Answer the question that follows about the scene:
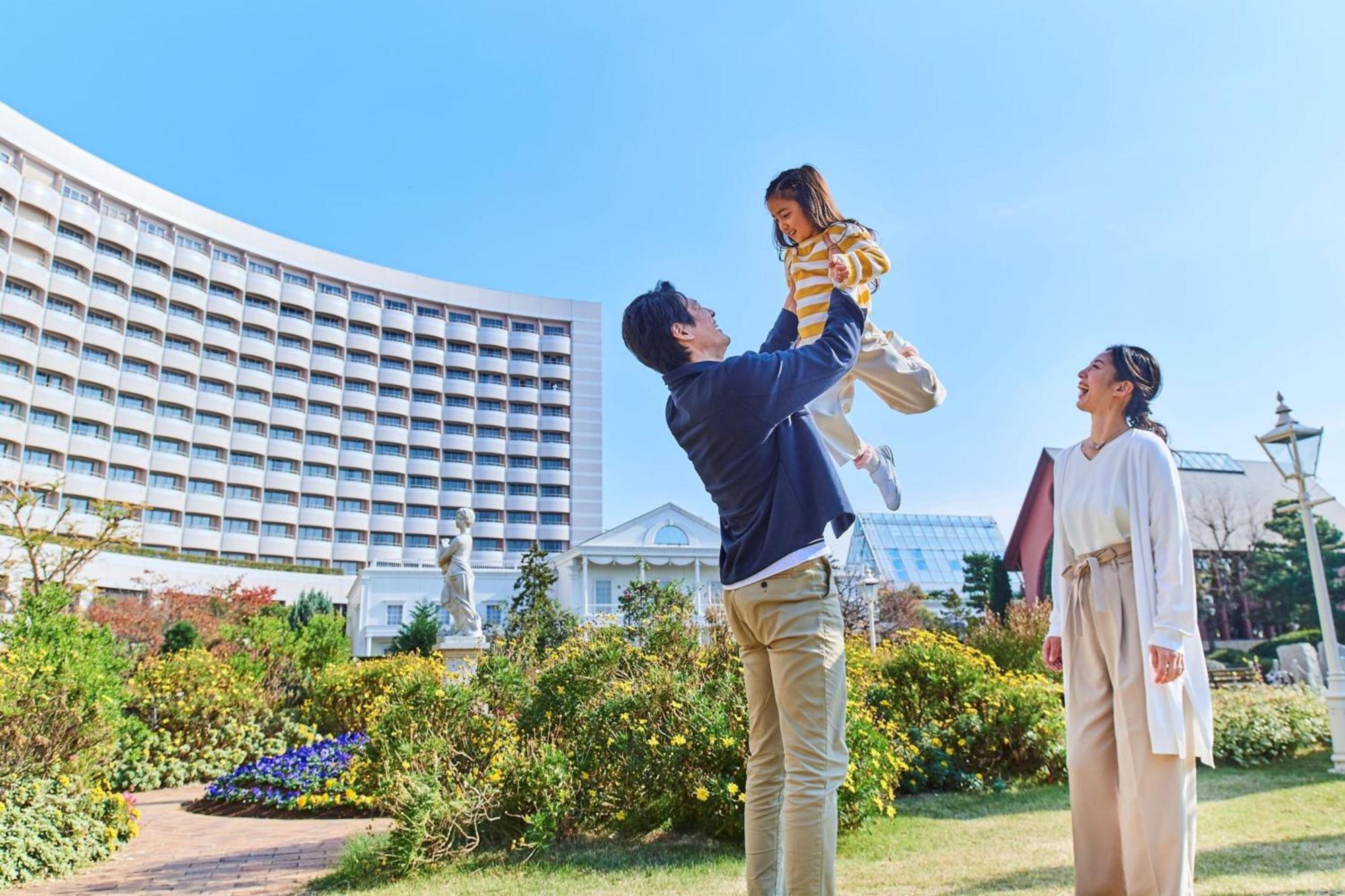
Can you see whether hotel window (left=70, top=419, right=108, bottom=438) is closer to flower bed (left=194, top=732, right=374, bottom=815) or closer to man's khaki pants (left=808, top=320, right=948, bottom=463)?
flower bed (left=194, top=732, right=374, bottom=815)

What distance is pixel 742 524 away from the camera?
2.44m

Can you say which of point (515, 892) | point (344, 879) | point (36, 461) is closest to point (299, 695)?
point (344, 879)

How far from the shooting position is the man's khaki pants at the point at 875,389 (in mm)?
2688

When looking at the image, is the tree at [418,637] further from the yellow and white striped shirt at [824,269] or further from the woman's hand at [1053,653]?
the yellow and white striped shirt at [824,269]

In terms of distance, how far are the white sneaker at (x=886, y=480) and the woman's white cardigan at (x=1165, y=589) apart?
2.53 feet

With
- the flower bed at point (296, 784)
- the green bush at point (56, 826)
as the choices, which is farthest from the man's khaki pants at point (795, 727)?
the flower bed at point (296, 784)

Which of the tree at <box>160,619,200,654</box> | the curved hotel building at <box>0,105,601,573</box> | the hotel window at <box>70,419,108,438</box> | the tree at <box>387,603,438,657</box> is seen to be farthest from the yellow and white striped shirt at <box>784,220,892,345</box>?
the hotel window at <box>70,419,108,438</box>

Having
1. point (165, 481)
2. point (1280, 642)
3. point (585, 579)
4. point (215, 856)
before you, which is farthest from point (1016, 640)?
point (165, 481)

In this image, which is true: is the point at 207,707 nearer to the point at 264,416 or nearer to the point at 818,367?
the point at 818,367

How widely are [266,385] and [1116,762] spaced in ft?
193

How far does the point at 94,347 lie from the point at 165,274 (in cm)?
630

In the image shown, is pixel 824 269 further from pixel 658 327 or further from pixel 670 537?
pixel 670 537

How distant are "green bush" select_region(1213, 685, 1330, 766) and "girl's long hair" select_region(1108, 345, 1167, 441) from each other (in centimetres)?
745

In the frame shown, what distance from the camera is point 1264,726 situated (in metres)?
9.10
